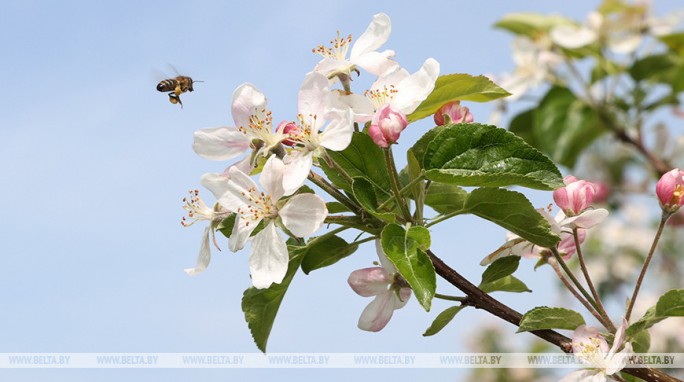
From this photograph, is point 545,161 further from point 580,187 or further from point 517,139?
point 580,187

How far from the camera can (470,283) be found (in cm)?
136

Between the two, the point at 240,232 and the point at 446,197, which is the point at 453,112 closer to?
the point at 446,197

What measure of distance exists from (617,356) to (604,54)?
2567 mm

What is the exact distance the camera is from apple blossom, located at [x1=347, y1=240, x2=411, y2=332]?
1.45m

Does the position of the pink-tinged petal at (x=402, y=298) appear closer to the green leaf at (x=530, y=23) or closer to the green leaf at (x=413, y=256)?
the green leaf at (x=413, y=256)

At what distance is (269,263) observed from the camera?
4.40 feet

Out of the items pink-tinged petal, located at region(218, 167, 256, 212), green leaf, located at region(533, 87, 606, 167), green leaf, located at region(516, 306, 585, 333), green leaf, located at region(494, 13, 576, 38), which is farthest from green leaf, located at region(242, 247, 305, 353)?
green leaf, located at region(494, 13, 576, 38)

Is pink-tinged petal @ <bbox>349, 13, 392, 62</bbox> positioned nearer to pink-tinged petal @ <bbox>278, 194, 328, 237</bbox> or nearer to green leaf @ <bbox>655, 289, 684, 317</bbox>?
pink-tinged petal @ <bbox>278, 194, 328, 237</bbox>

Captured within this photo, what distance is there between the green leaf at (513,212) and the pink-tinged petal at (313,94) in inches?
10.6

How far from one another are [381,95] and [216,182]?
0.30 meters

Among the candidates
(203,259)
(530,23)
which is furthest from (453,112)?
(530,23)

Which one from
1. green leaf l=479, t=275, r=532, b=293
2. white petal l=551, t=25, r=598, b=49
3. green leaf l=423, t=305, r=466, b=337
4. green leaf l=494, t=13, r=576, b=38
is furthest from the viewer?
green leaf l=494, t=13, r=576, b=38

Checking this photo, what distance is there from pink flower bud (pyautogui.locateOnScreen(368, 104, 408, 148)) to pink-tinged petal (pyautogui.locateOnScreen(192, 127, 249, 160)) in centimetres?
22

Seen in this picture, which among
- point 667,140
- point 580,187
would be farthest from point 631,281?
point 580,187
